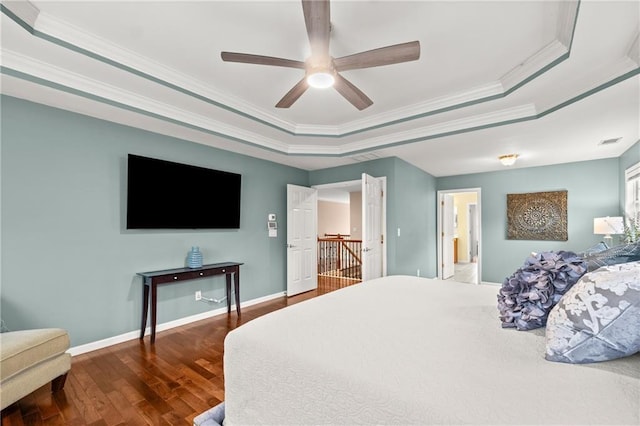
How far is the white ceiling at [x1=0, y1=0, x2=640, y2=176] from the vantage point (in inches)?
75.7

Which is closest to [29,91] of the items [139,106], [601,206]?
[139,106]

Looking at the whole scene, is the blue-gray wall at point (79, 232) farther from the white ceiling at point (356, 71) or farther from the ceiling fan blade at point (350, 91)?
the ceiling fan blade at point (350, 91)

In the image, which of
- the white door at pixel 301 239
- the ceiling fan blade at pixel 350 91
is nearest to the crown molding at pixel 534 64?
the ceiling fan blade at pixel 350 91

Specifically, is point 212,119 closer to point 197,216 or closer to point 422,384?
point 197,216

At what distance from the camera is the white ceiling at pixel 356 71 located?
1.92m

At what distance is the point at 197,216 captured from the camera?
3.75 m

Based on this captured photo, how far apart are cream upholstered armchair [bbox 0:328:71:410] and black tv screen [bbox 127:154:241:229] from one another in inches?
52.8

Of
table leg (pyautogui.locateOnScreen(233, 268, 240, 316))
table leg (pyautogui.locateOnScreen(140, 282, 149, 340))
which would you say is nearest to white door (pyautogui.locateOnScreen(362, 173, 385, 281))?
table leg (pyautogui.locateOnScreen(233, 268, 240, 316))

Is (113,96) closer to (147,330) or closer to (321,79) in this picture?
(321,79)

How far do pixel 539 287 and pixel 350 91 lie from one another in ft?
6.05

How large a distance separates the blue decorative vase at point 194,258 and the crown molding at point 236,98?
1.75 m

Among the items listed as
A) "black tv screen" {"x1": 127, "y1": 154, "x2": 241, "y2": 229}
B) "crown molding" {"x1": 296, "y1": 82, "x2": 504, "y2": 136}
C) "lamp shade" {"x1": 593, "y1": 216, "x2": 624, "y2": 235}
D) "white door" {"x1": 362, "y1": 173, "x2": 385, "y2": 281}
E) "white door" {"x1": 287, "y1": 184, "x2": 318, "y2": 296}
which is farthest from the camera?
"white door" {"x1": 287, "y1": 184, "x2": 318, "y2": 296}

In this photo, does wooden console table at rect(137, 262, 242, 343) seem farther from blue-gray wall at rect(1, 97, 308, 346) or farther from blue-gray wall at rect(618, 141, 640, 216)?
blue-gray wall at rect(618, 141, 640, 216)

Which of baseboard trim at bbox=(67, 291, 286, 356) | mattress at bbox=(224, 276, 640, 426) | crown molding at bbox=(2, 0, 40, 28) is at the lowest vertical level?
baseboard trim at bbox=(67, 291, 286, 356)
